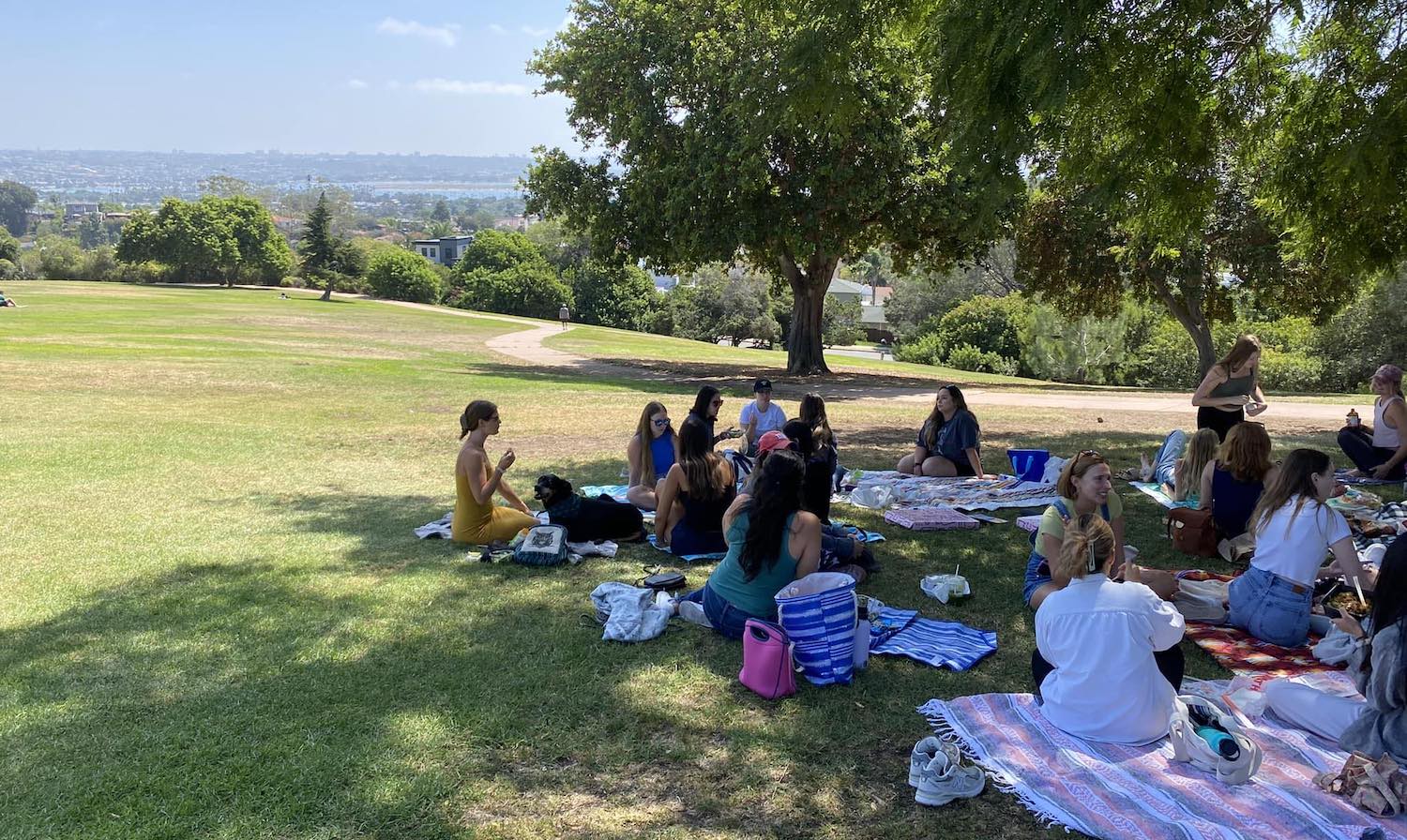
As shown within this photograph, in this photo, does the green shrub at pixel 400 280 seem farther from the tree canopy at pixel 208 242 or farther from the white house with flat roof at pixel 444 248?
the white house with flat roof at pixel 444 248

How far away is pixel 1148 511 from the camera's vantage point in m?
9.55

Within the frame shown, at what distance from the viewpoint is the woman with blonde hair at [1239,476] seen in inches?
297

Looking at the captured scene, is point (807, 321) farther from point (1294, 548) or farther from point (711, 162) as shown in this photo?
point (1294, 548)

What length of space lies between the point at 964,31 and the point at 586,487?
5764 millimetres

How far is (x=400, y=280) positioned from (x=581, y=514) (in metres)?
65.9

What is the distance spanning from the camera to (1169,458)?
10508 mm

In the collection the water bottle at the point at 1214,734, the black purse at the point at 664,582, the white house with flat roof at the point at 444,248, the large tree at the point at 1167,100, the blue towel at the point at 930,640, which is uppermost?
the white house with flat roof at the point at 444,248

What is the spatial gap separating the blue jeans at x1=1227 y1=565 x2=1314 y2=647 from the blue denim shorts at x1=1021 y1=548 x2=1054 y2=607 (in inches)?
46.2

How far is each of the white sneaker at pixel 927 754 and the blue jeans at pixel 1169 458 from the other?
680cm

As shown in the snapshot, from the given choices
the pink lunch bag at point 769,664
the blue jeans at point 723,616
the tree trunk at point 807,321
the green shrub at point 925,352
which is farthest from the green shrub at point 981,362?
the pink lunch bag at point 769,664

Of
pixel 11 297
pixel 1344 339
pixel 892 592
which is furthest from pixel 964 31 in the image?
pixel 11 297

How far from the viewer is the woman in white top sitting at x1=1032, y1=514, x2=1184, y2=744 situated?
14.5 ft

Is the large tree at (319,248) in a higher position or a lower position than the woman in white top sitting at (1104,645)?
higher

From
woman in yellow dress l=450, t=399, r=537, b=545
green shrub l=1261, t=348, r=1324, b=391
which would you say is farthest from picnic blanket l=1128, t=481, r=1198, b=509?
green shrub l=1261, t=348, r=1324, b=391
